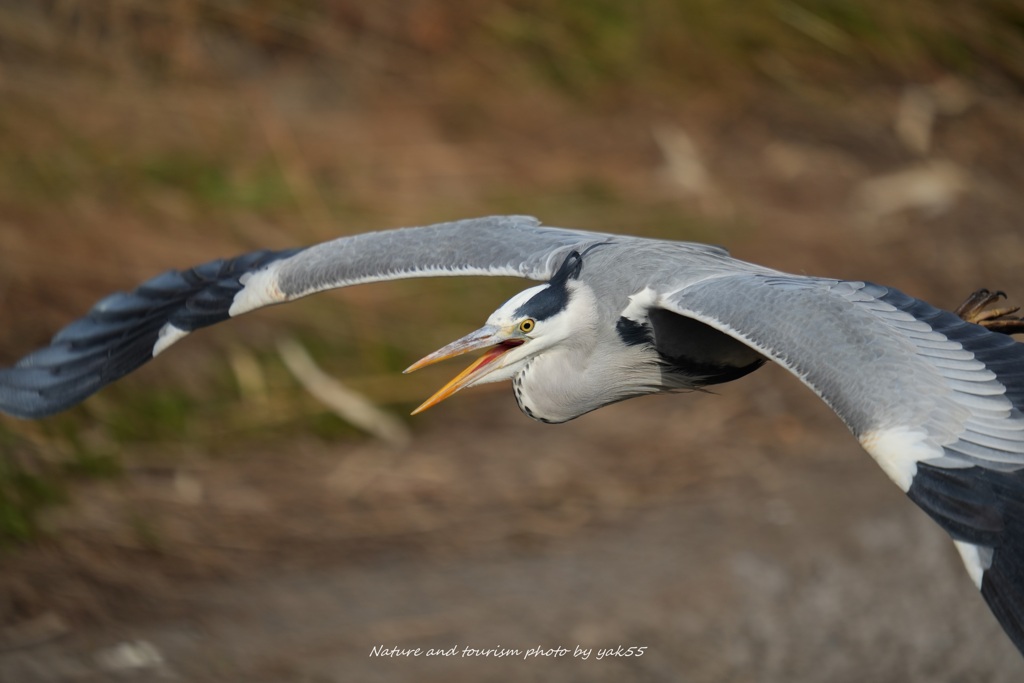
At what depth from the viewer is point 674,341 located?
5.16 metres

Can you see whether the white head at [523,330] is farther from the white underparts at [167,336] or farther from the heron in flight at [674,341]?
the white underparts at [167,336]

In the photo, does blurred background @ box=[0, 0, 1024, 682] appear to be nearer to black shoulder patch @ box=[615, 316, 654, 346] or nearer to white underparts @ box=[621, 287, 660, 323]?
black shoulder patch @ box=[615, 316, 654, 346]

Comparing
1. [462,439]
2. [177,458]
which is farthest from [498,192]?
[177,458]

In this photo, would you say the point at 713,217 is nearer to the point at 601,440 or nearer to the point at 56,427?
the point at 601,440

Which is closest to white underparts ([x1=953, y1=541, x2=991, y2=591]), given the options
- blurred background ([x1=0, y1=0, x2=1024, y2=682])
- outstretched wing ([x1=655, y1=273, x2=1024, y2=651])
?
outstretched wing ([x1=655, y1=273, x2=1024, y2=651])

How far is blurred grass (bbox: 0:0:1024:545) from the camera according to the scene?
364 inches

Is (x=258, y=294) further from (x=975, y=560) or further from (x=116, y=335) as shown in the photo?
(x=975, y=560)

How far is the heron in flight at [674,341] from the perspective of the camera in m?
3.87

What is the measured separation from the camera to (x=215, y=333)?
9445mm

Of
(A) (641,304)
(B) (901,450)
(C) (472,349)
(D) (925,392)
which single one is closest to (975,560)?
(B) (901,450)

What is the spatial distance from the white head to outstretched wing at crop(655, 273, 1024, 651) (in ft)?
2.23

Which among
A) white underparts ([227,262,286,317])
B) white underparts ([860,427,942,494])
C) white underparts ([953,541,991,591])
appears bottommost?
white underparts ([953,541,991,591])

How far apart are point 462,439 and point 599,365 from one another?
14.1 ft

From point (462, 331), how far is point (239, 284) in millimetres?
4210
